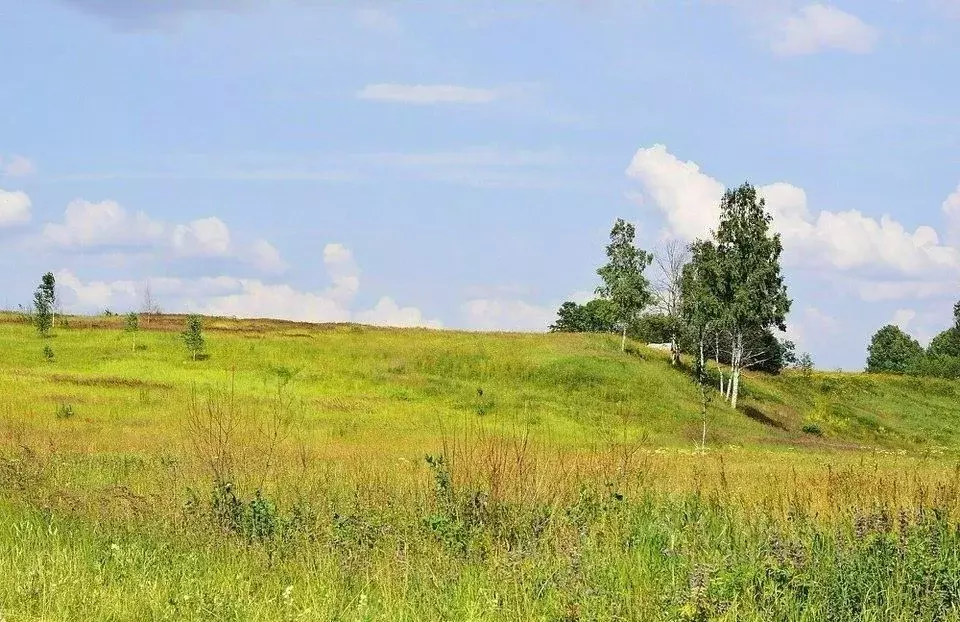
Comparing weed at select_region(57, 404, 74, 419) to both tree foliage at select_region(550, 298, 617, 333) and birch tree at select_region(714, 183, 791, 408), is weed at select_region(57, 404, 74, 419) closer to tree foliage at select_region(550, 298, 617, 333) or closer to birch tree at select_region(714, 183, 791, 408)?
birch tree at select_region(714, 183, 791, 408)

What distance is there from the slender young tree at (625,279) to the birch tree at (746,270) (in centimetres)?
869

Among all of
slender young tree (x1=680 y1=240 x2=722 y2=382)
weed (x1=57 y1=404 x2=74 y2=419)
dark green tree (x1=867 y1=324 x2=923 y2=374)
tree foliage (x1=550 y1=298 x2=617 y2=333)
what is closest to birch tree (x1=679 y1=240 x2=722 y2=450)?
slender young tree (x1=680 y1=240 x2=722 y2=382)

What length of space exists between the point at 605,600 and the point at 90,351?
6341cm

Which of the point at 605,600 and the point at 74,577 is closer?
the point at 605,600

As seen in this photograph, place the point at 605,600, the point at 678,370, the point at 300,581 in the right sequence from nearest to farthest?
the point at 605,600
the point at 300,581
the point at 678,370

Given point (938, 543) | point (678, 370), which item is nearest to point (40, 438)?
point (938, 543)

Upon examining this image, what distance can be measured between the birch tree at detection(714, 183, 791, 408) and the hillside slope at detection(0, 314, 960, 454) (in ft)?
20.2

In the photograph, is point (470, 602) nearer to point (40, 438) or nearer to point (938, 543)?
point (938, 543)

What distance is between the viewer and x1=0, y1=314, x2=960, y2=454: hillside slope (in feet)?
134

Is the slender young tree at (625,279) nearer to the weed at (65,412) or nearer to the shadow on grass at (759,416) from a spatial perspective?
the shadow on grass at (759,416)

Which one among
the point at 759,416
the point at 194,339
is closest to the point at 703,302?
the point at 759,416

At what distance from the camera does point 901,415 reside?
81000mm

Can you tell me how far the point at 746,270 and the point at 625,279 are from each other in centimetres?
1118

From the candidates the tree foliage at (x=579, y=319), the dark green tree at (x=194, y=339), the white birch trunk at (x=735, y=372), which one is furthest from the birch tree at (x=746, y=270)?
the tree foliage at (x=579, y=319)
